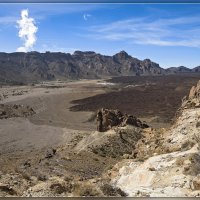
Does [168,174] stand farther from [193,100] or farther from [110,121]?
[110,121]

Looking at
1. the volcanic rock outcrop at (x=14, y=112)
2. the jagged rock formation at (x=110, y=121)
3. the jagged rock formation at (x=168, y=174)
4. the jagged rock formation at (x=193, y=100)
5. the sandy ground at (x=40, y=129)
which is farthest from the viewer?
the volcanic rock outcrop at (x=14, y=112)

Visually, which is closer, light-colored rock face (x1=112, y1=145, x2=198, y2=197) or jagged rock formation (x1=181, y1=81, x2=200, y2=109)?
light-colored rock face (x1=112, y1=145, x2=198, y2=197)

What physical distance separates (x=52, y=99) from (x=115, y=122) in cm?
6878

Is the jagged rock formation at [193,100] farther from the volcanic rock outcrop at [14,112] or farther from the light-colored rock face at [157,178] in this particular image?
the volcanic rock outcrop at [14,112]

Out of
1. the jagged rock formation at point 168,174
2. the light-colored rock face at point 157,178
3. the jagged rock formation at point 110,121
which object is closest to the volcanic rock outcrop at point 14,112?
the jagged rock formation at point 110,121

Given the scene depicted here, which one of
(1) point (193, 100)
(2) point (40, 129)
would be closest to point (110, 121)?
(1) point (193, 100)

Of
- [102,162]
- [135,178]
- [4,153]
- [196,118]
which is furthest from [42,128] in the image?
[135,178]

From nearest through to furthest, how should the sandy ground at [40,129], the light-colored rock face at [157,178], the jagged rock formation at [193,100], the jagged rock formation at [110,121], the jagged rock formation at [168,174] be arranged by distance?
1. the light-colored rock face at [157,178]
2. the jagged rock formation at [168,174]
3. the jagged rock formation at [193,100]
4. the jagged rock formation at [110,121]
5. the sandy ground at [40,129]

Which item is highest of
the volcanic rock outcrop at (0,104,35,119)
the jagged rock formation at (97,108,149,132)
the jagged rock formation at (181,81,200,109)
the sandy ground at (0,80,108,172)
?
the jagged rock formation at (181,81,200,109)

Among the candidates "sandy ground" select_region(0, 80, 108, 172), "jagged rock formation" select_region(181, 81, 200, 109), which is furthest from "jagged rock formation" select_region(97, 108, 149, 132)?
"sandy ground" select_region(0, 80, 108, 172)

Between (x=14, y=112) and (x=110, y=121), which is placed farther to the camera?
(x=14, y=112)

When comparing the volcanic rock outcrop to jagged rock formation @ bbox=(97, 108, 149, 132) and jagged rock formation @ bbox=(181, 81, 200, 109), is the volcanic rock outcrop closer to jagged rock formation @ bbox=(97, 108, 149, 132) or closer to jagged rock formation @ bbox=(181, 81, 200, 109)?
jagged rock formation @ bbox=(97, 108, 149, 132)

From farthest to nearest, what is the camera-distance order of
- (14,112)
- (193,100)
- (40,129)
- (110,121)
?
(14,112)
(40,129)
(110,121)
(193,100)

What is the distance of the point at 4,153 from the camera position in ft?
155
